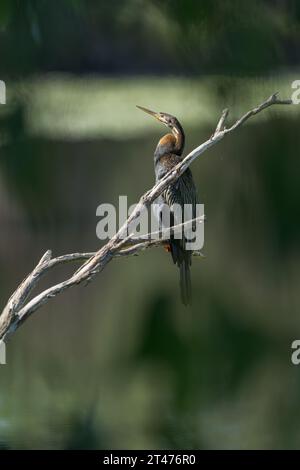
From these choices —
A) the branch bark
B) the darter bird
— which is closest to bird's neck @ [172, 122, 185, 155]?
the darter bird

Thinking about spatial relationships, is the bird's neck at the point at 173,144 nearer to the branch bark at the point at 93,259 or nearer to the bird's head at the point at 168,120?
the bird's head at the point at 168,120

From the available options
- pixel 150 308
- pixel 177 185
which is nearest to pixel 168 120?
pixel 177 185

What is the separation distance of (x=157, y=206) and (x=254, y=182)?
1.00m

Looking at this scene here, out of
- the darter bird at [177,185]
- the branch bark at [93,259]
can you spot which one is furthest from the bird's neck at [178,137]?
the branch bark at [93,259]

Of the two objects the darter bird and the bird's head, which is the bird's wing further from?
the bird's head

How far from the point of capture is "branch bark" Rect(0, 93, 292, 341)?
1.29 meters

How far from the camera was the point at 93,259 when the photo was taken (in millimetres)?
1331

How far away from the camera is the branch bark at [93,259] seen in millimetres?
1292

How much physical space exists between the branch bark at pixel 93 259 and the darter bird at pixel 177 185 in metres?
0.82

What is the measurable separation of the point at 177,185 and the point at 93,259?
1.01 m

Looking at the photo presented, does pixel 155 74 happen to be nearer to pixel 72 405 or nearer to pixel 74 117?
pixel 74 117

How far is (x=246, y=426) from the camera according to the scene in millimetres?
2795

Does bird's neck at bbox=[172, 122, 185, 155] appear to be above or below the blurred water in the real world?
above

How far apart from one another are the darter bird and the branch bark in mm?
821
